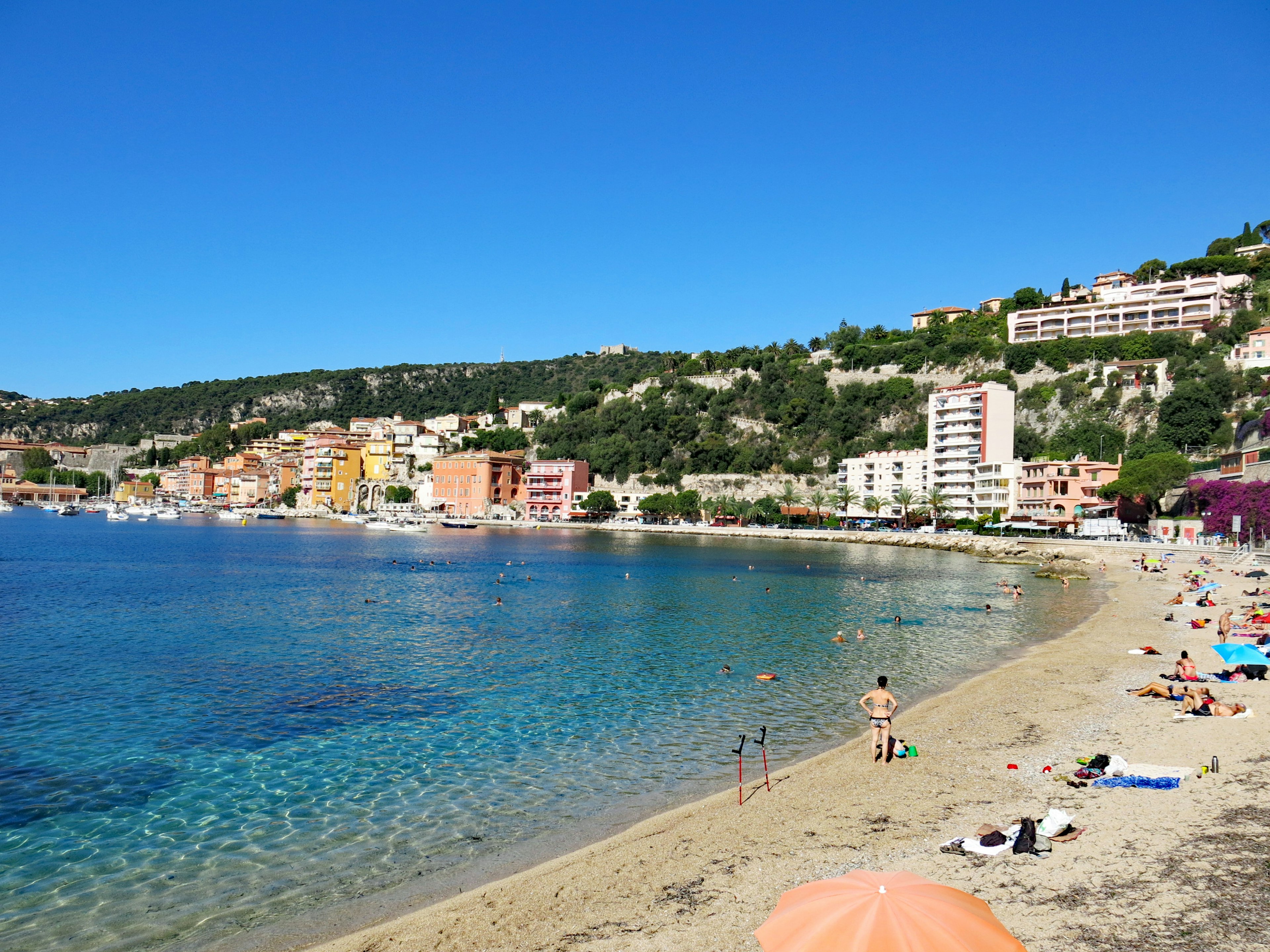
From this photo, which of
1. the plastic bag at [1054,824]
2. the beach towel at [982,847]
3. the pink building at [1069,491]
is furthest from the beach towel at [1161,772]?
the pink building at [1069,491]

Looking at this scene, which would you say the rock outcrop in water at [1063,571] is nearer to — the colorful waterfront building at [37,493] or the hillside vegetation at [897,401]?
the hillside vegetation at [897,401]

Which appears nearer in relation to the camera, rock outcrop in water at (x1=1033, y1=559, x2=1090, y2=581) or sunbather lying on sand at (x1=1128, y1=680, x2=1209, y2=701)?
sunbather lying on sand at (x1=1128, y1=680, x2=1209, y2=701)

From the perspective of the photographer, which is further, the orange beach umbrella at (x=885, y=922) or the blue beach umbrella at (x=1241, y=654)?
the blue beach umbrella at (x=1241, y=654)

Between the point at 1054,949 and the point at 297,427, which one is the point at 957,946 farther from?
the point at 297,427

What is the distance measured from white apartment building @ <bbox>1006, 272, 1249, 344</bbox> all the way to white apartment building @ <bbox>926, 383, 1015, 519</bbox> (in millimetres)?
20184

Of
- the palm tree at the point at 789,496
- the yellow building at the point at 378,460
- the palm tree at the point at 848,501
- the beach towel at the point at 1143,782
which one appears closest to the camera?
the beach towel at the point at 1143,782

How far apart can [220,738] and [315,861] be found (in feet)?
17.7

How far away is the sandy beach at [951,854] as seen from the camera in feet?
22.1

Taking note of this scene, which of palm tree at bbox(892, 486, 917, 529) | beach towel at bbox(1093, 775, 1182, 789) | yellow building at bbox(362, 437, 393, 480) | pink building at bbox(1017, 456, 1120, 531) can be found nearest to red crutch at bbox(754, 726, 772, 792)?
beach towel at bbox(1093, 775, 1182, 789)

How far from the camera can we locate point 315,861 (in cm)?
914

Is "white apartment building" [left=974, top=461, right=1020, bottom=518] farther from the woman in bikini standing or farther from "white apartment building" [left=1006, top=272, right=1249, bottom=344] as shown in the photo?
the woman in bikini standing

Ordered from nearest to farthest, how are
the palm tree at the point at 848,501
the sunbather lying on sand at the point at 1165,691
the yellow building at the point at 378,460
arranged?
the sunbather lying on sand at the point at 1165,691
the palm tree at the point at 848,501
the yellow building at the point at 378,460

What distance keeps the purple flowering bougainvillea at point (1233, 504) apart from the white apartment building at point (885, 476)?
103 ft

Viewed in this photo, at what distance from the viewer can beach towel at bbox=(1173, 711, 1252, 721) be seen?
13.0 m
